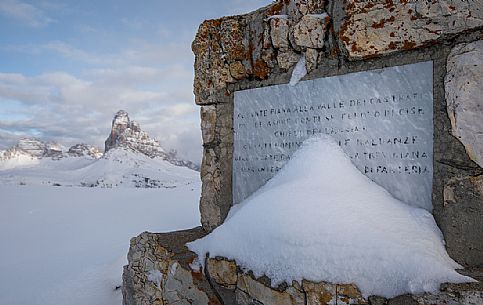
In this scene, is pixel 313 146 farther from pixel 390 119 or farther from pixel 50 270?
pixel 50 270

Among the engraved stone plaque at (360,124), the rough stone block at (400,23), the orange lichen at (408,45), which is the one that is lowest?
the engraved stone plaque at (360,124)

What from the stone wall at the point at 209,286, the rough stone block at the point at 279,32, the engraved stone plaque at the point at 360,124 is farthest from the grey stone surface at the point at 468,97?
the rough stone block at the point at 279,32

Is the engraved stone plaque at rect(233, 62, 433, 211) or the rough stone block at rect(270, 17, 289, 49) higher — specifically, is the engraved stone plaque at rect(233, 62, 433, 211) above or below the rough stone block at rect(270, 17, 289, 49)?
below

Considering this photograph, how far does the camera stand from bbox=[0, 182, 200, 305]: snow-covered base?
482 cm

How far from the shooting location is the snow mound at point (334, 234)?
1.85 meters

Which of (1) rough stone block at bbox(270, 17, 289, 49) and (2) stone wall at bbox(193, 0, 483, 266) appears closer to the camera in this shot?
(2) stone wall at bbox(193, 0, 483, 266)

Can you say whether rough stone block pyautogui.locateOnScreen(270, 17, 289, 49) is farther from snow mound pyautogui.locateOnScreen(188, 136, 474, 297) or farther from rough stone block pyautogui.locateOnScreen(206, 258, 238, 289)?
rough stone block pyautogui.locateOnScreen(206, 258, 238, 289)

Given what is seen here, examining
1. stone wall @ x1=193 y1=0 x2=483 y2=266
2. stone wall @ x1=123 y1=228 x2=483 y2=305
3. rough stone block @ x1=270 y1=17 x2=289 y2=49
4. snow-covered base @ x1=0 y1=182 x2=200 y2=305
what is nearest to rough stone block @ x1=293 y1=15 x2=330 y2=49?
stone wall @ x1=193 y1=0 x2=483 y2=266

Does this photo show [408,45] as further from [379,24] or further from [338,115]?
[338,115]

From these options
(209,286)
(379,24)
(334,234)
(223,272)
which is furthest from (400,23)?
(209,286)

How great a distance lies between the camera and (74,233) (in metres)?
7.26

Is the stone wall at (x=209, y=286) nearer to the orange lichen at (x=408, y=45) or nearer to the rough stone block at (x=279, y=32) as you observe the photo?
the orange lichen at (x=408, y=45)

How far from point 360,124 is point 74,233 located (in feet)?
21.4

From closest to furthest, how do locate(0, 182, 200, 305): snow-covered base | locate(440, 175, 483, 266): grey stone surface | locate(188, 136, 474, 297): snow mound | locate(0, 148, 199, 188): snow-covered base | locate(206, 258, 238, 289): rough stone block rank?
1. locate(188, 136, 474, 297): snow mound
2. locate(440, 175, 483, 266): grey stone surface
3. locate(206, 258, 238, 289): rough stone block
4. locate(0, 182, 200, 305): snow-covered base
5. locate(0, 148, 199, 188): snow-covered base
